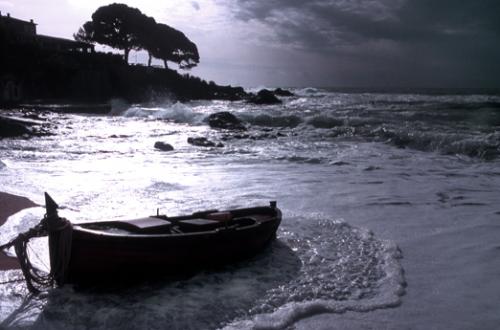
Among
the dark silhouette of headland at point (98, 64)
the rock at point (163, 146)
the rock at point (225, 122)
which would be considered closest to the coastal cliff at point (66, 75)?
the dark silhouette of headland at point (98, 64)

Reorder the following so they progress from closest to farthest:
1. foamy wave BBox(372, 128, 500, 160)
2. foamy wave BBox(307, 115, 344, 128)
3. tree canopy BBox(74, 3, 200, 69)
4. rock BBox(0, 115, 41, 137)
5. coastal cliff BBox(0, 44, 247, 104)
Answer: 1. foamy wave BBox(372, 128, 500, 160)
2. rock BBox(0, 115, 41, 137)
3. foamy wave BBox(307, 115, 344, 128)
4. coastal cliff BBox(0, 44, 247, 104)
5. tree canopy BBox(74, 3, 200, 69)

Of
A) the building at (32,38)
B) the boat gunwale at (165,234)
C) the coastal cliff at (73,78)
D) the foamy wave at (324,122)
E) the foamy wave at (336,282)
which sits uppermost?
the building at (32,38)

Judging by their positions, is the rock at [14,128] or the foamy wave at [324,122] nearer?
the rock at [14,128]

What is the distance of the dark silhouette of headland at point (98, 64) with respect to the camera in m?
39.8

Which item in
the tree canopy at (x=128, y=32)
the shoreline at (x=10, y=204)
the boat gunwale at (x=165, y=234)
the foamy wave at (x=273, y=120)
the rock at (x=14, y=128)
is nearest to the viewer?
the boat gunwale at (x=165, y=234)

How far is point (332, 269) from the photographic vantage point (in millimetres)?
5668

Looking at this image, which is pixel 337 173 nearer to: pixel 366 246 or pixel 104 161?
pixel 366 246

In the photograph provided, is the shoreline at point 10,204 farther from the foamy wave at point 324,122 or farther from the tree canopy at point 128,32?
the tree canopy at point 128,32

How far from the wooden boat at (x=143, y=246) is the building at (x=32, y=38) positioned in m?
40.9

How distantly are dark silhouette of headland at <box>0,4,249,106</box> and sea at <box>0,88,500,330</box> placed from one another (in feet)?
73.4

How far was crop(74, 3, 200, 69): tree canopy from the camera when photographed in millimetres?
56688

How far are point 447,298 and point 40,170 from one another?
10232 mm

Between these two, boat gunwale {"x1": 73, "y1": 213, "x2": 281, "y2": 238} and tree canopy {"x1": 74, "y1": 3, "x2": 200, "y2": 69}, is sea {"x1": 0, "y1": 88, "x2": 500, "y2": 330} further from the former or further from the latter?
tree canopy {"x1": 74, "y1": 3, "x2": 200, "y2": 69}

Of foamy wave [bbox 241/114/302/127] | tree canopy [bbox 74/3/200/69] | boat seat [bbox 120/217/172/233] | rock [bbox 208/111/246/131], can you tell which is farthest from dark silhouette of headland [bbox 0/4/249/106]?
boat seat [bbox 120/217/172/233]
